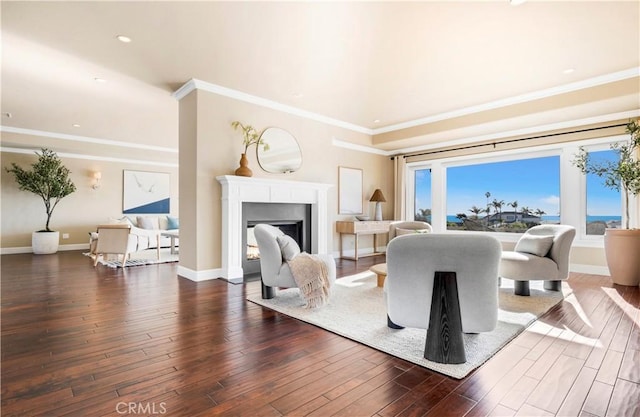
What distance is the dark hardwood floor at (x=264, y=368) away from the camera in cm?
162

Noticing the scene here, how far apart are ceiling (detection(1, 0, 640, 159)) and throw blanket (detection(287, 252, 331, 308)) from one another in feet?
7.54

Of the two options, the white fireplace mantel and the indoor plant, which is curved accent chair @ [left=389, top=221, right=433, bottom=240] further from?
the indoor plant

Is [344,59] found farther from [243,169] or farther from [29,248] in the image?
[29,248]

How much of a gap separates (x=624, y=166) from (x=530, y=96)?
4.97 ft

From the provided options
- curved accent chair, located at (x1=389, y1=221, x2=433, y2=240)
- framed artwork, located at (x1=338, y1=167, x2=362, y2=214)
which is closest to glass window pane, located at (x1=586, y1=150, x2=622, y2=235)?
curved accent chair, located at (x1=389, y1=221, x2=433, y2=240)

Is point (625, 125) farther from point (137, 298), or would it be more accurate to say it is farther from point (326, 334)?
point (137, 298)

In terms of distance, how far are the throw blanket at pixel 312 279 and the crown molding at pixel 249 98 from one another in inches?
110

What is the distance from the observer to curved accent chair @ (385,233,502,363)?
197 cm

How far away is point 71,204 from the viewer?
8023 mm

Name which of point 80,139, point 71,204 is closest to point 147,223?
point 71,204

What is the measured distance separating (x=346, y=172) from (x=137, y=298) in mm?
4545

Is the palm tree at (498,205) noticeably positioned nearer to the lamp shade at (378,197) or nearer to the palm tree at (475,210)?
the palm tree at (475,210)

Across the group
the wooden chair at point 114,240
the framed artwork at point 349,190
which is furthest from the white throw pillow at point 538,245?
the wooden chair at point 114,240

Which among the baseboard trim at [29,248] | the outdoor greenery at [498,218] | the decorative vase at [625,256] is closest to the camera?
the decorative vase at [625,256]
